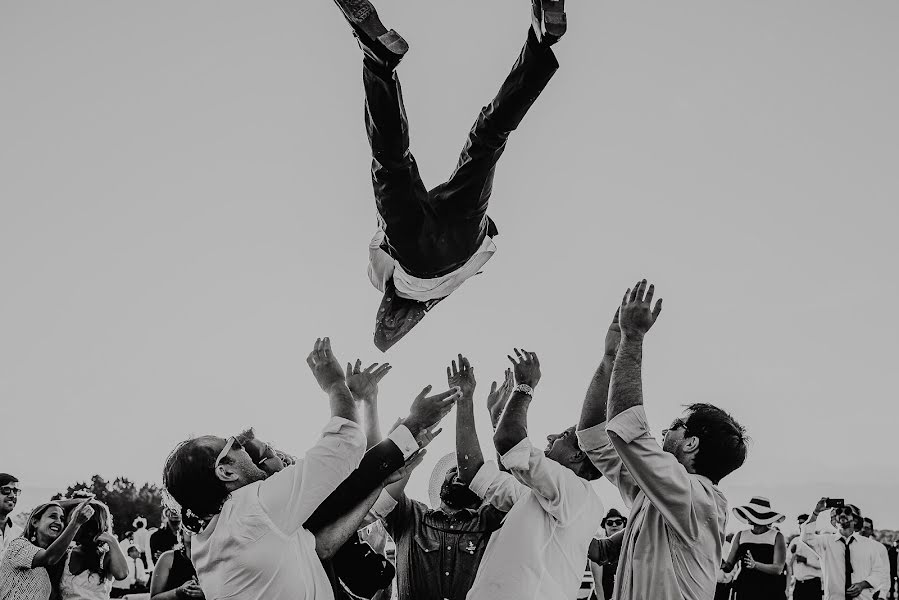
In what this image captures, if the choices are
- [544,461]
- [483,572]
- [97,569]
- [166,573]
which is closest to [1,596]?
[97,569]

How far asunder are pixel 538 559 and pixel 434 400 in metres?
0.85

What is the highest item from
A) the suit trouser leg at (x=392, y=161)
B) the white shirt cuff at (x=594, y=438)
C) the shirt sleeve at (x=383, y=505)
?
the suit trouser leg at (x=392, y=161)

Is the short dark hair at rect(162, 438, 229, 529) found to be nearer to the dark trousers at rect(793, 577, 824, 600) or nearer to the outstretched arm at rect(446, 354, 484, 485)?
the outstretched arm at rect(446, 354, 484, 485)

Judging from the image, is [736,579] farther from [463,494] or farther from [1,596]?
[1,596]

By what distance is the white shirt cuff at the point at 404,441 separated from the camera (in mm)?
2854

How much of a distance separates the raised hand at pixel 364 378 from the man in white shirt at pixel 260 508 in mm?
558

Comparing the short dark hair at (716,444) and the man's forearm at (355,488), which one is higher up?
the short dark hair at (716,444)

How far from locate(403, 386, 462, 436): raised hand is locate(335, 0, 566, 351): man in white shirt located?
1282mm

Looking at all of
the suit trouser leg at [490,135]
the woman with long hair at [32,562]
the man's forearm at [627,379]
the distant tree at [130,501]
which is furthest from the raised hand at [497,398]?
the distant tree at [130,501]

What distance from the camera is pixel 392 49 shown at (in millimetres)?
3264

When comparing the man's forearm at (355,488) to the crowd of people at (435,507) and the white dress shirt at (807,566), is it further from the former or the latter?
the white dress shirt at (807,566)

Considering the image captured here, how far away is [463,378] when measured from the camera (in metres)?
3.84

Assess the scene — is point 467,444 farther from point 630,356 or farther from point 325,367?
point 630,356

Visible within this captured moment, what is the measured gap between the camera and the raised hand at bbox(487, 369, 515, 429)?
419 centimetres
